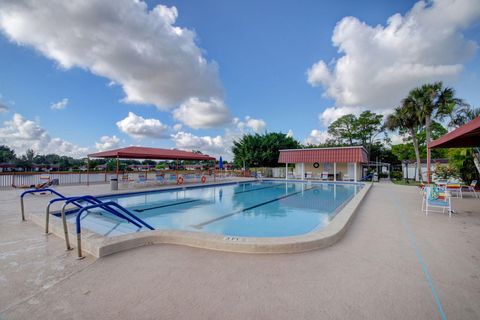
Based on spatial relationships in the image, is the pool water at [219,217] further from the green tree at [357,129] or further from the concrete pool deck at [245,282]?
the green tree at [357,129]

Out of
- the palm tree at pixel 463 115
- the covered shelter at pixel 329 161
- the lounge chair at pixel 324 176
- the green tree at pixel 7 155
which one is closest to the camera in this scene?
the palm tree at pixel 463 115

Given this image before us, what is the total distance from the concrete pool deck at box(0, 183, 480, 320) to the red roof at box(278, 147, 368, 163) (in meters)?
15.4

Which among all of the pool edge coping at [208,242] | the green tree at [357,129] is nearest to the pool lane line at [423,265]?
the pool edge coping at [208,242]

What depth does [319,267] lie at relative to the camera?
266cm

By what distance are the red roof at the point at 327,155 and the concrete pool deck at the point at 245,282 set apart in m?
15.4

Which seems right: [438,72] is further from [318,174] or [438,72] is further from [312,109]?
[318,174]

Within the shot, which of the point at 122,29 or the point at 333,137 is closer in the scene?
the point at 122,29

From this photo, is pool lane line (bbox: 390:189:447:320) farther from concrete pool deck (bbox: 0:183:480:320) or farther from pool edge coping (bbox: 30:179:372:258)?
pool edge coping (bbox: 30:179:372:258)

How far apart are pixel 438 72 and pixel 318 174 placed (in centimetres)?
1152

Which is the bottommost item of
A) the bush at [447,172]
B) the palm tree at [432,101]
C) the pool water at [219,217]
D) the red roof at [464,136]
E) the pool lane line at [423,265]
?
the pool water at [219,217]

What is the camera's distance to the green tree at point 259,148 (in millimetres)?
25734

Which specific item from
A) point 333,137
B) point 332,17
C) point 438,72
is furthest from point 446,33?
point 333,137

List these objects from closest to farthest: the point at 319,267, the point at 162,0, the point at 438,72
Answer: the point at 319,267, the point at 162,0, the point at 438,72

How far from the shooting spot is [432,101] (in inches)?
656
